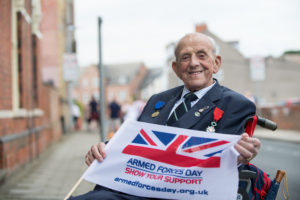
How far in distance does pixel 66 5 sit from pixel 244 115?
27223 mm

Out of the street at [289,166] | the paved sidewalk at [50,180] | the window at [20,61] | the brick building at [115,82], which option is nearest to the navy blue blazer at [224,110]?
the paved sidewalk at [50,180]

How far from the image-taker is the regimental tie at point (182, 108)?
276 centimetres

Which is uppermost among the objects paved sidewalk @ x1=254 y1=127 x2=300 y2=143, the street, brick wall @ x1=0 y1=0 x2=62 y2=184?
brick wall @ x1=0 y1=0 x2=62 y2=184

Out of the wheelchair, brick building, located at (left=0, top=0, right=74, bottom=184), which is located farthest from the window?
the wheelchair

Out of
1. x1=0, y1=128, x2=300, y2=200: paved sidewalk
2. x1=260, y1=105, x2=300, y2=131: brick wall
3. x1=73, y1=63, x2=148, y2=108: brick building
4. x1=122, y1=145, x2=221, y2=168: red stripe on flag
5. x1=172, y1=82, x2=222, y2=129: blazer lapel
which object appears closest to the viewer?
x1=122, y1=145, x2=221, y2=168: red stripe on flag

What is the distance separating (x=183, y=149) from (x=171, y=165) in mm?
126

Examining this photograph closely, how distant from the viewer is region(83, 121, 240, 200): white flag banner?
7.61 feet

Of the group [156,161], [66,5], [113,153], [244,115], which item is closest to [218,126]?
[244,115]

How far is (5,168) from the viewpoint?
6.54 m

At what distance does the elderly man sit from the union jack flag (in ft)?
0.52

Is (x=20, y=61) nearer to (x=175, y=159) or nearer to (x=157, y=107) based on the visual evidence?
(x=157, y=107)

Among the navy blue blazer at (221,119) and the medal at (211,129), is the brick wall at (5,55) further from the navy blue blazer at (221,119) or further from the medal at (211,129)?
the medal at (211,129)

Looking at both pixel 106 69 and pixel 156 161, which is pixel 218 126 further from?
pixel 106 69

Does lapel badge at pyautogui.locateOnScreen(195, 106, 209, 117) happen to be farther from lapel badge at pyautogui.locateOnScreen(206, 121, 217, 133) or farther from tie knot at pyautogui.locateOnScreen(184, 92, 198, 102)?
tie knot at pyautogui.locateOnScreen(184, 92, 198, 102)
